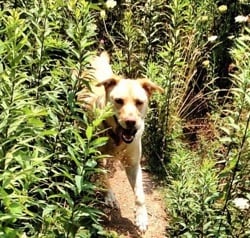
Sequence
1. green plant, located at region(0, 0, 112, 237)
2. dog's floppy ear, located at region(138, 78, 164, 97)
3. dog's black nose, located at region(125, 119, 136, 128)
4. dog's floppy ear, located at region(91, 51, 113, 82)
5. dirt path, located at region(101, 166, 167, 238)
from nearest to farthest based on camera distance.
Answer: green plant, located at region(0, 0, 112, 237) → dog's black nose, located at region(125, 119, 136, 128) → dirt path, located at region(101, 166, 167, 238) → dog's floppy ear, located at region(138, 78, 164, 97) → dog's floppy ear, located at region(91, 51, 113, 82)

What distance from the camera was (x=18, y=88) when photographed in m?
4.02

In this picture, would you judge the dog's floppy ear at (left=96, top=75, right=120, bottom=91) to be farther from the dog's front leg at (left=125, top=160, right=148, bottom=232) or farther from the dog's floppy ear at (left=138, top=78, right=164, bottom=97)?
the dog's front leg at (left=125, top=160, right=148, bottom=232)

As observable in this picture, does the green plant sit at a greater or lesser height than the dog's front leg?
greater

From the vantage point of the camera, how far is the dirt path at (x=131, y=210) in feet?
17.8

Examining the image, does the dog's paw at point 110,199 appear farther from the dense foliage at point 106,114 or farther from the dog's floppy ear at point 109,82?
the dog's floppy ear at point 109,82

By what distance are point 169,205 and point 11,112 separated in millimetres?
2162

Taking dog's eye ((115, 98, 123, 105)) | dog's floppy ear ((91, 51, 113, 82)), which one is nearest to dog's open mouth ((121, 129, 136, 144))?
dog's eye ((115, 98, 123, 105))

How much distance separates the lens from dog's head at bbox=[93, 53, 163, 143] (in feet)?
17.5

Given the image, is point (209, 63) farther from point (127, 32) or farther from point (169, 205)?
point (169, 205)

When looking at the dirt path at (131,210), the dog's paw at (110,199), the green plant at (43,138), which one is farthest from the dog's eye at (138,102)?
the dirt path at (131,210)

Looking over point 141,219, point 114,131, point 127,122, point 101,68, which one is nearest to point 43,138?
point 127,122

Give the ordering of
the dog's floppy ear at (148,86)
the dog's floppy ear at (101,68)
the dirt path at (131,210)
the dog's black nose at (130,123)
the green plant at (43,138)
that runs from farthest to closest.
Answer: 1. the dog's floppy ear at (101,68)
2. the dog's floppy ear at (148,86)
3. the dirt path at (131,210)
4. the dog's black nose at (130,123)
5. the green plant at (43,138)

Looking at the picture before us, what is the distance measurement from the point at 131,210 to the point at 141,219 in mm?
266

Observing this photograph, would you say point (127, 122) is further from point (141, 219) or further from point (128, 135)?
point (141, 219)
